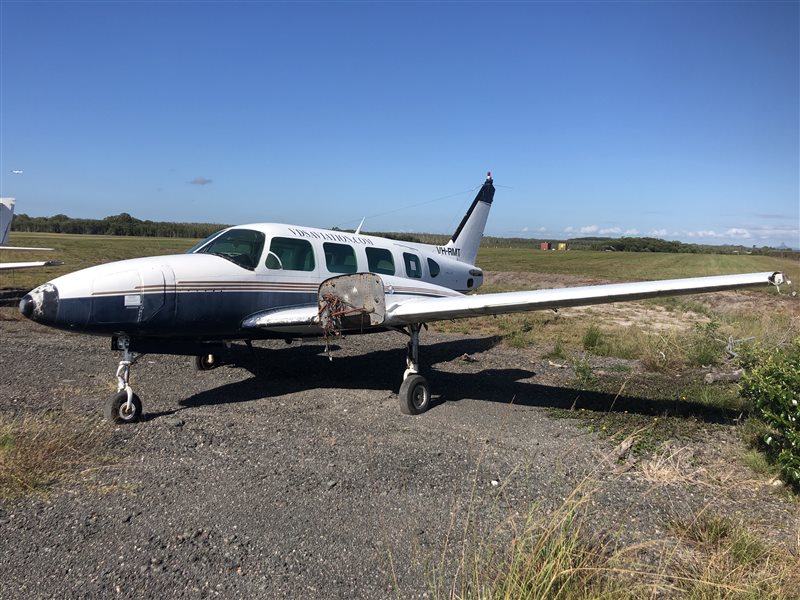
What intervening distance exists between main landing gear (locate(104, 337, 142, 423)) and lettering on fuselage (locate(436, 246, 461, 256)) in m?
7.17

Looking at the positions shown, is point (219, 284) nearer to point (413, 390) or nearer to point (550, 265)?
point (413, 390)

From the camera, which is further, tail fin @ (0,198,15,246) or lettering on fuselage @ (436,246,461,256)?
tail fin @ (0,198,15,246)

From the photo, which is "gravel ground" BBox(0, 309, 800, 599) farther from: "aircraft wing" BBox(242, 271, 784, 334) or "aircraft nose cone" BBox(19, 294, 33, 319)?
"aircraft nose cone" BBox(19, 294, 33, 319)

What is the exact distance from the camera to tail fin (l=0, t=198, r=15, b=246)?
70.2ft

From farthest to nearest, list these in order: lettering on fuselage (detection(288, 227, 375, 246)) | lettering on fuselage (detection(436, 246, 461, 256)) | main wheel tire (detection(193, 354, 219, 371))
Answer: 1. lettering on fuselage (detection(436, 246, 461, 256))
2. main wheel tire (detection(193, 354, 219, 371))
3. lettering on fuselage (detection(288, 227, 375, 246))

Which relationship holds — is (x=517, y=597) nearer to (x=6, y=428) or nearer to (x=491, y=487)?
(x=491, y=487)

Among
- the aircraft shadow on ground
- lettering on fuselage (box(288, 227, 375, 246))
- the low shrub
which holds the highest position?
lettering on fuselage (box(288, 227, 375, 246))

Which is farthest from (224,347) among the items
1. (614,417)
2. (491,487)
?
(614,417)

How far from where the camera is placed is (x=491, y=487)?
4727mm

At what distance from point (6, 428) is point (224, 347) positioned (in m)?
2.81

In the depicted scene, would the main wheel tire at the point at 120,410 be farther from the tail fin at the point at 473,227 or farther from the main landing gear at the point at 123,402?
the tail fin at the point at 473,227

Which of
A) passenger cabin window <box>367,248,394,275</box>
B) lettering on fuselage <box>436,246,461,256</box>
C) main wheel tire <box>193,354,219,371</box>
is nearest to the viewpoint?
passenger cabin window <box>367,248,394,275</box>

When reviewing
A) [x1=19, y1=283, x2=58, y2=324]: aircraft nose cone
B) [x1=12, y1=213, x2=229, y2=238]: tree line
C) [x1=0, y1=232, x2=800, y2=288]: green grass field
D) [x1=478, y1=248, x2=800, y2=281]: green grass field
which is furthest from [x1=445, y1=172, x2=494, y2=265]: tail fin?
[x1=12, y1=213, x2=229, y2=238]: tree line

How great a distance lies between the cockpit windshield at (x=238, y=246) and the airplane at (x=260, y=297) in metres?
0.01
